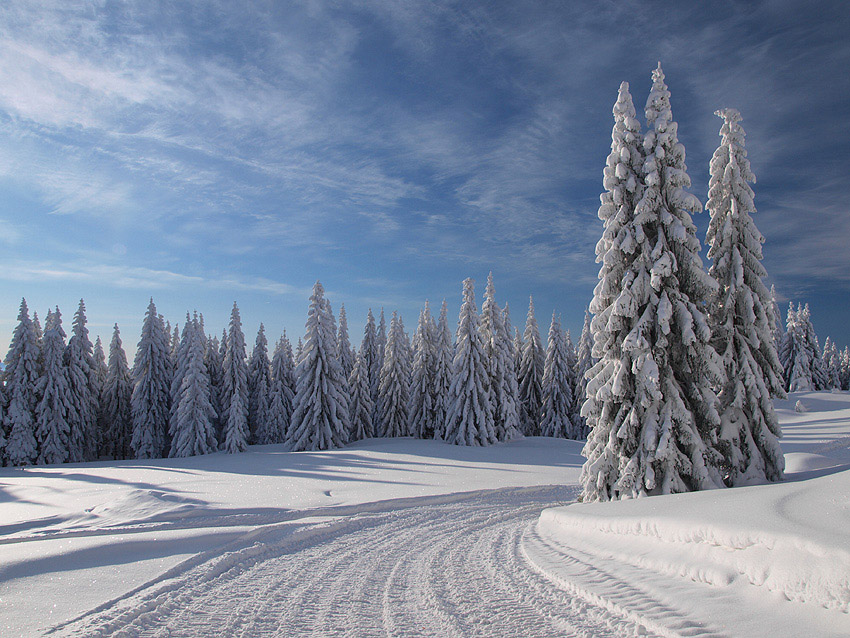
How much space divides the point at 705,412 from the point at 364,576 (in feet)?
37.5

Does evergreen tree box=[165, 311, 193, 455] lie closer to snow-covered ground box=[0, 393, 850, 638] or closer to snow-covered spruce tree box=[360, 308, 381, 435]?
snow-covered spruce tree box=[360, 308, 381, 435]

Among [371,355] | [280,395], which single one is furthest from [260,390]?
[371,355]

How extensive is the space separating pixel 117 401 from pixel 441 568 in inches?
2048

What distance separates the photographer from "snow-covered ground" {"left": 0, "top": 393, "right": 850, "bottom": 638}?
534 centimetres

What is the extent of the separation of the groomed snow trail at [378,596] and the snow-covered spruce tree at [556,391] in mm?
41385

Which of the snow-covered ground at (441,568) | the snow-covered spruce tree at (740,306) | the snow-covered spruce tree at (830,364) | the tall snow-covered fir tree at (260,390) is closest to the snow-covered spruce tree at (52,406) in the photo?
the tall snow-covered fir tree at (260,390)

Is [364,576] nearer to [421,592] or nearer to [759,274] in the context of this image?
[421,592]

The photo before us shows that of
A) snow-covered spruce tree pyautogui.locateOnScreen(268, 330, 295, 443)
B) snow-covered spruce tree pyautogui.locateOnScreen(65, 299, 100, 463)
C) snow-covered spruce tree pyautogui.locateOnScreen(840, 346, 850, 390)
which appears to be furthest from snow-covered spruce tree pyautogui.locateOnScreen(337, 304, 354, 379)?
snow-covered spruce tree pyautogui.locateOnScreen(840, 346, 850, 390)

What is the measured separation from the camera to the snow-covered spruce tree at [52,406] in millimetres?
40875

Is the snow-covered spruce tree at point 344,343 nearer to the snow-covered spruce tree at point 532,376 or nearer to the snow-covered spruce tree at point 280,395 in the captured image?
the snow-covered spruce tree at point 280,395

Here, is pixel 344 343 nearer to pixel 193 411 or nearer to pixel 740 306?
pixel 193 411

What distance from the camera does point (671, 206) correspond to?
14.7 m

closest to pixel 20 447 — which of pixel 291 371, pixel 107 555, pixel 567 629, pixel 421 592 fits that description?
pixel 291 371

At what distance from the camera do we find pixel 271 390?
180 feet
